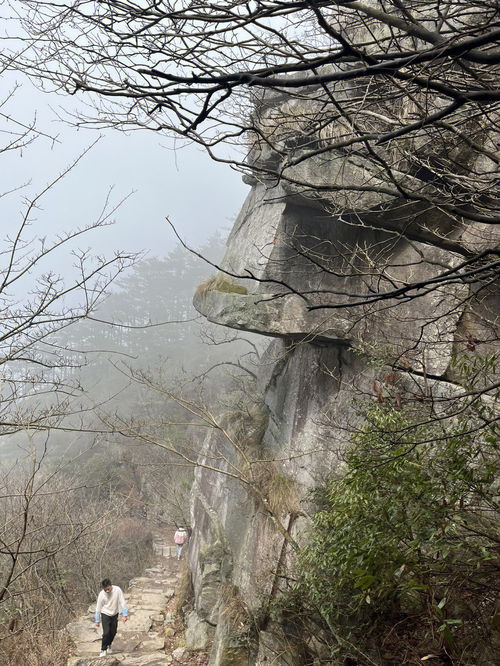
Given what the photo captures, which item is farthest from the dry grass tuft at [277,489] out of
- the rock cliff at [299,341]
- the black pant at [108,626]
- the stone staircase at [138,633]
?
the stone staircase at [138,633]

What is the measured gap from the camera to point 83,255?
4449 mm

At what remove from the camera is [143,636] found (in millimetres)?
10414

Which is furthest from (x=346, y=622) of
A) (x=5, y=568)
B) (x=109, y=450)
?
(x=109, y=450)

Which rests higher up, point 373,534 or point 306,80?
point 306,80

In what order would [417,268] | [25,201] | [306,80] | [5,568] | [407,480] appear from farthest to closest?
1. [5,568]
2. [417,268]
3. [25,201]
4. [407,480]
5. [306,80]

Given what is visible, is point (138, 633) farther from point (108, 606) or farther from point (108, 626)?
point (108, 606)

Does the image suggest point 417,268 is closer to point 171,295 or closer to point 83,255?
point 83,255

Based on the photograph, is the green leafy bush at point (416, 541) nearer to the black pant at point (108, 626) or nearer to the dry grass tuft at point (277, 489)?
the dry grass tuft at point (277, 489)

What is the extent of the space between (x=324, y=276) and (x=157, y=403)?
62.5 ft

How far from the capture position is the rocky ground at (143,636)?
8820mm

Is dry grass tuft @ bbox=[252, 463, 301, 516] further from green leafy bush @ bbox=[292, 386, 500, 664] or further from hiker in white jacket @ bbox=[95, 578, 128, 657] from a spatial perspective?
hiker in white jacket @ bbox=[95, 578, 128, 657]

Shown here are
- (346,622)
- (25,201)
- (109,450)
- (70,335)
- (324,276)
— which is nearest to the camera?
(25,201)

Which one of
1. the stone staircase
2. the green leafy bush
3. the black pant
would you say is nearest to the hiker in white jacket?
the black pant

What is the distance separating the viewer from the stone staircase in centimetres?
877
